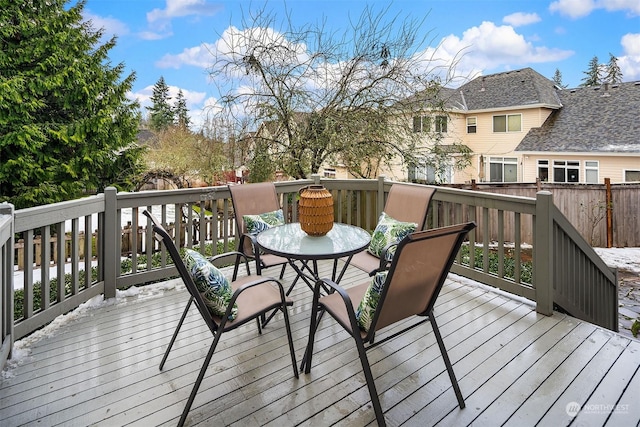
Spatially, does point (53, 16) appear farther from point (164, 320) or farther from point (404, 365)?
point (404, 365)

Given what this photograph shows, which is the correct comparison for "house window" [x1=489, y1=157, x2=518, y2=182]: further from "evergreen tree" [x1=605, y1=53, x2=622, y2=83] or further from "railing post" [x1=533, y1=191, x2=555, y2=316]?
"evergreen tree" [x1=605, y1=53, x2=622, y2=83]

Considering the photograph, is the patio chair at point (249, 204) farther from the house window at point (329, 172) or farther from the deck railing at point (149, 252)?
the house window at point (329, 172)

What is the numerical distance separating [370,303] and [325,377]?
2.14 ft

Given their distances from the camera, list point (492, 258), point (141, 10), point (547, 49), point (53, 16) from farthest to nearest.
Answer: point (547, 49), point (141, 10), point (53, 16), point (492, 258)

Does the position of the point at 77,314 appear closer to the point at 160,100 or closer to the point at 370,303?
the point at 370,303

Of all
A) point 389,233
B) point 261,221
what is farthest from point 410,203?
point 261,221

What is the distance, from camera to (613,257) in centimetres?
782

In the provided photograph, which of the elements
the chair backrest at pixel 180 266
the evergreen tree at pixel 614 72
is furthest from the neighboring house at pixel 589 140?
the evergreen tree at pixel 614 72

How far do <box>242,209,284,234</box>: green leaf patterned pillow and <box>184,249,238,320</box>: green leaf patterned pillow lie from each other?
1379 millimetres

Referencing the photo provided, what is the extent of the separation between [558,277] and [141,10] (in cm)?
1354

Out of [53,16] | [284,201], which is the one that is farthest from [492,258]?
[53,16]

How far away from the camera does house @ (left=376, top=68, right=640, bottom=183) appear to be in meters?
12.9

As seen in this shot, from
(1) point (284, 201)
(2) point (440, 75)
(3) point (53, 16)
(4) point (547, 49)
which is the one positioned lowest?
(1) point (284, 201)

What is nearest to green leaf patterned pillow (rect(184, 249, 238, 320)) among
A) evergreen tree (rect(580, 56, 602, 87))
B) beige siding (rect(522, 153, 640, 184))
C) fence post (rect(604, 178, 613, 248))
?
fence post (rect(604, 178, 613, 248))
